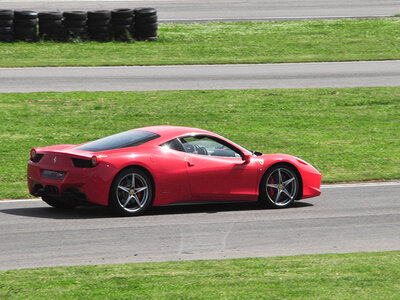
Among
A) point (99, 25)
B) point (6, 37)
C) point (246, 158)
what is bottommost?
point (246, 158)

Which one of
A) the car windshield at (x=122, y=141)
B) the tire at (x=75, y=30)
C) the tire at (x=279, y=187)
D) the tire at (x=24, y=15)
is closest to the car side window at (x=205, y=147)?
the car windshield at (x=122, y=141)

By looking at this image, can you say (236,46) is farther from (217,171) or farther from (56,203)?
(56,203)

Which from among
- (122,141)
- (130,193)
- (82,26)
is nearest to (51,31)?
(82,26)

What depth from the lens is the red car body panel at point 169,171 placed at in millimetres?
10992

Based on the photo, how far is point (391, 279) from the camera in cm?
772

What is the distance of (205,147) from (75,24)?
1710 cm

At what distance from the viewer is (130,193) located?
11.3 metres

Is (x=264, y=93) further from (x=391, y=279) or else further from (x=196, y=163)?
(x=391, y=279)

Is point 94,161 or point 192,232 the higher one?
point 94,161

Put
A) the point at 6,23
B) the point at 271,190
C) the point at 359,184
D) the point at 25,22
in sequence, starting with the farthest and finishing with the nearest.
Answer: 1. the point at 25,22
2. the point at 6,23
3. the point at 359,184
4. the point at 271,190

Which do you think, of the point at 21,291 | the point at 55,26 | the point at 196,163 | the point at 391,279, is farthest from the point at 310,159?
the point at 55,26

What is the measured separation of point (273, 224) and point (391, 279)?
137 inches

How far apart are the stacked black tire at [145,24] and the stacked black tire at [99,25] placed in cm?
102

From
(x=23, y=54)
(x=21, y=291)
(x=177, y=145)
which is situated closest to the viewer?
(x=21, y=291)
